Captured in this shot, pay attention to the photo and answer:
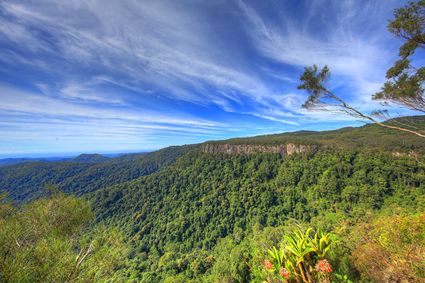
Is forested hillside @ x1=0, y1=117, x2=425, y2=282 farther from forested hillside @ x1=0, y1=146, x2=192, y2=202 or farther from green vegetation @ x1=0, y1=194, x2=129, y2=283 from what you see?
forested hillside @ x1=0, y1=146, x2=192, y2=202

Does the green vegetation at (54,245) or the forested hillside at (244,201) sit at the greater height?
the green vegetation at (54,245)

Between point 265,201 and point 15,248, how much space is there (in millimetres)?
56127

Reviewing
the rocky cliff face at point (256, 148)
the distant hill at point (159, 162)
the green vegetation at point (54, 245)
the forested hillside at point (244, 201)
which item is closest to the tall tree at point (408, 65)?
the green vegetation at point (54, 245)

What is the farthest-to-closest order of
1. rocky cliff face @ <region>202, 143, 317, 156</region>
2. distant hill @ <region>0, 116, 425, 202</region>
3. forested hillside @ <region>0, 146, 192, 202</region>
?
forested hillside @ <region>0, 146, 192, 202</region>, rocky cliff face @ <region>202, 143, 317, 156</region>, distant hill @ <region>0, 116, 425, 202</region>

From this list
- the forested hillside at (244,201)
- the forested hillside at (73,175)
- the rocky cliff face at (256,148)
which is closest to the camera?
the forested hillside at (244,201)

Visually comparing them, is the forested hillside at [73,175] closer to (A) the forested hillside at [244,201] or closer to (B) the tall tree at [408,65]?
(A) the forested hillside at [244,201]

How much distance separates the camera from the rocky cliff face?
66056 mm

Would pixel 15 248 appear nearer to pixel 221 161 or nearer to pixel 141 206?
pixel 141 206

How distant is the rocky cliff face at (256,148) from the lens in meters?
66.1

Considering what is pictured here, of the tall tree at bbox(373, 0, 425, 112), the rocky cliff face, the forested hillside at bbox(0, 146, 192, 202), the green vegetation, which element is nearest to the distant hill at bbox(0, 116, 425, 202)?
the forested hillside at bbox(0, 146, 192, 202)

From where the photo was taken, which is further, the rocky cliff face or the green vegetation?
the rocky cliff face

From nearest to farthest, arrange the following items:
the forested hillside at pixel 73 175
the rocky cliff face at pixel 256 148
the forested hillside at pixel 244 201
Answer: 1. the forested hillside at pixel 244 201
2. the rocky cliff face at pixel 256 148
3. the forested hillside at pixel 73 175

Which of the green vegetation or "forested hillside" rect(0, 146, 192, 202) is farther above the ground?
the green vegetation

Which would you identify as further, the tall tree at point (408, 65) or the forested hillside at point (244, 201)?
the forested hillside at point (244, 201)
